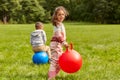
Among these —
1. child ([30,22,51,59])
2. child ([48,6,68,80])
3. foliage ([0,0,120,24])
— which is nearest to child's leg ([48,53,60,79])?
child ([48,6,68,80])

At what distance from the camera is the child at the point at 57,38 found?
666 cm

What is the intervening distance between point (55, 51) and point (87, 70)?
157 cm

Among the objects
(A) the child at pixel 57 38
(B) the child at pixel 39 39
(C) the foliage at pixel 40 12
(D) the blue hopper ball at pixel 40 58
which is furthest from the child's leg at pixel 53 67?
(C) the foliage at pixel 40 12

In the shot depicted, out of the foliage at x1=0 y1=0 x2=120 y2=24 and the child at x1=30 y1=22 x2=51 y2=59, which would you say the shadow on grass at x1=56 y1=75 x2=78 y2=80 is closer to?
the child at x1=30 y1=22 x2=51 y2=59

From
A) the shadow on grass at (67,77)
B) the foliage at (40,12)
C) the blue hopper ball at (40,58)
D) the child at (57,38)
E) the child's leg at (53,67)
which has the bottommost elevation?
the foliage at (40,12)

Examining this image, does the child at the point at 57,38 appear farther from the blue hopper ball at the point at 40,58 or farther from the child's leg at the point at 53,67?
the blue hopper ball at the point at 40,58

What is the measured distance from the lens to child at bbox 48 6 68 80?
666cm

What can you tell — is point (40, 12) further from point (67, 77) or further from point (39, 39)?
point (67, 77)

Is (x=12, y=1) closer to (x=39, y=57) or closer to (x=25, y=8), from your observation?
(x=25, y=8)

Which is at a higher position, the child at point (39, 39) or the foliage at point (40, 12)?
the child at point (39, 39)

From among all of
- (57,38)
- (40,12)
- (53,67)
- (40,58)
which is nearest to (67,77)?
(53,67)

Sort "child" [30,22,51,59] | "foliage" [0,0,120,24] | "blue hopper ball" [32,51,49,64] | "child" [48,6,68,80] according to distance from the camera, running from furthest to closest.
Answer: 1. "foliage" [0,0,120,24]
2. "child" [30,22,51,59]
3. "blue hopper ball" [32,51,49,64]
4. "child" [48,6,68,80]

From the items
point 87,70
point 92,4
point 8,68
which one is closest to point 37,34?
point 8,68

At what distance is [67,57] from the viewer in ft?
21.3
